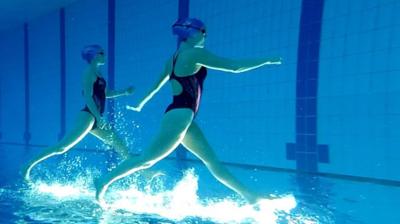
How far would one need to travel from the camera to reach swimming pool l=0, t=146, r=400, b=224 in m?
3.17

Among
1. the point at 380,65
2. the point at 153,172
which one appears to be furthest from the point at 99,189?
the point at 380,65

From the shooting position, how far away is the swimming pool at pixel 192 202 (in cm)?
317

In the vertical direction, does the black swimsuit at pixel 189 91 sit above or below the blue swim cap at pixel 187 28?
below

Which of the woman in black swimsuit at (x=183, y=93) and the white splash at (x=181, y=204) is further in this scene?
the white splash at (x=181, y=204)

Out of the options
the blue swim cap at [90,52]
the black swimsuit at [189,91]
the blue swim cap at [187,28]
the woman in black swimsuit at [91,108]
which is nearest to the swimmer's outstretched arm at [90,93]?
the woman in black swimsuit at [91,108]

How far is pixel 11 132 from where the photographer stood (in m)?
17.1

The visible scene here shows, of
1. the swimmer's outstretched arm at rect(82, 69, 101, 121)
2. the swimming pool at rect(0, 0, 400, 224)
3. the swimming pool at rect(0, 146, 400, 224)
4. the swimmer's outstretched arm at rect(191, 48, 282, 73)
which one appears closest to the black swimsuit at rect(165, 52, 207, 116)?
the swimmer's outstretched arm at rect(191, 48, 282, 73)

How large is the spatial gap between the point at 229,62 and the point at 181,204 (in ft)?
5.00

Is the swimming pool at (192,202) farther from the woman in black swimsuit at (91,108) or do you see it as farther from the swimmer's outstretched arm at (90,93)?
the swimmer's outstretched arm at (90,93)

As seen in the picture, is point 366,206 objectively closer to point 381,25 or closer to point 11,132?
point 381,25

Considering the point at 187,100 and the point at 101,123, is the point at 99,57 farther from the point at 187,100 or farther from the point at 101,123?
the point at 187,100

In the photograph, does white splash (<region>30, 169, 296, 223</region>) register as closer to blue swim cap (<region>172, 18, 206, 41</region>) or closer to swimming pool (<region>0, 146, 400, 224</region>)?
swimming pool (<region>0, 146, 400, 224</region>)

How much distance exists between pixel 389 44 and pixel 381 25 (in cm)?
31

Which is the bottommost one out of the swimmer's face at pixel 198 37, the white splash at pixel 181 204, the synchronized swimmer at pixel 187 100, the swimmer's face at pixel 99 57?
the white splash at pixel 181 204
